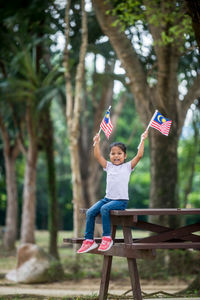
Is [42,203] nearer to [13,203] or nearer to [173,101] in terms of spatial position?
[13,203]

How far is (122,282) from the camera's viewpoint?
460 inches

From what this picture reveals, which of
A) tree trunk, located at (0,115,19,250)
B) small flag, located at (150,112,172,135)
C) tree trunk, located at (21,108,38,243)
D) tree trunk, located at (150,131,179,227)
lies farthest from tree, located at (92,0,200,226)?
tree trunk, located at (0,115,19,250)

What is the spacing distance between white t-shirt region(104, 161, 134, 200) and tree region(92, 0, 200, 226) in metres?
5.15

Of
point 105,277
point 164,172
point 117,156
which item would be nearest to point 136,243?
point 105,277

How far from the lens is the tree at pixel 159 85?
1114cm

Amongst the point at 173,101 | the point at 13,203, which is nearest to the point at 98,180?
the point at 13,203

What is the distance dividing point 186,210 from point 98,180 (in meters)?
17.3

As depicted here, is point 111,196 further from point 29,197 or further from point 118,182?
point 29,197

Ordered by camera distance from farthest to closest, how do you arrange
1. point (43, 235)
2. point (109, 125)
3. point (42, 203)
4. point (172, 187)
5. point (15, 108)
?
point (42, 203) < point (43, 235) < point (15, 108) < point (172, 187) < point (109, 125)

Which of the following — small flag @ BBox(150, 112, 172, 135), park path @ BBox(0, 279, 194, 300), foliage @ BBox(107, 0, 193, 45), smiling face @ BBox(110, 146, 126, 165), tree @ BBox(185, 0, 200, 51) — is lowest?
park path @ BBox(0, 279, 194, 300)

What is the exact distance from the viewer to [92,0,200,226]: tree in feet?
36.6

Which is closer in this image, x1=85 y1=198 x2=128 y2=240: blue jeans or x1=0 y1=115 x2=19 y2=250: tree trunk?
x1=85 y1=198 x2=128 y2=240: blue jeans

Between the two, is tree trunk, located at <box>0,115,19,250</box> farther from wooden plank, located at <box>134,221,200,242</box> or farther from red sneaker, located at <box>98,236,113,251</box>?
red sneaker, located at <box>98,236,113,251</box>

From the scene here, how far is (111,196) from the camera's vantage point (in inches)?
215
